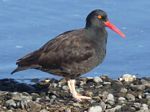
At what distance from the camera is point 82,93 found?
9.25 m

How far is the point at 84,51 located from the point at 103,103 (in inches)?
32.5

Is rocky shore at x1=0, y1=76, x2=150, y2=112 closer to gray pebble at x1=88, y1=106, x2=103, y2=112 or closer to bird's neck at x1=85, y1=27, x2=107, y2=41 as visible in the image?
gray pebble at x1=88, y1=106, x2=103, y2=112

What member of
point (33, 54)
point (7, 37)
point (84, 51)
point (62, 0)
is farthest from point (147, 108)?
point (62, 0)

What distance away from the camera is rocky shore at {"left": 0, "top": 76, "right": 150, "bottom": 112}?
8.31m

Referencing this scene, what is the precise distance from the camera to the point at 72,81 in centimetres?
913

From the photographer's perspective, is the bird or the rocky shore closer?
the rocky shore

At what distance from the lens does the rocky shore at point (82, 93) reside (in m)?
8.31

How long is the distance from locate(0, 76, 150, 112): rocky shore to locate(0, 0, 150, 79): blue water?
1081 millimetres

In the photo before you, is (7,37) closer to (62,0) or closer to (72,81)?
(62,0)

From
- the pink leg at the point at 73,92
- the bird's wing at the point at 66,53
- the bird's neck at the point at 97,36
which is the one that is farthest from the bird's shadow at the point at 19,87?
the bird's neck at the point at 97,36

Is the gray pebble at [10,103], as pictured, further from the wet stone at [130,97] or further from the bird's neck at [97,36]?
the wet stone at [130,97]

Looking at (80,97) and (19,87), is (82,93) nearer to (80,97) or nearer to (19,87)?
(80,97)

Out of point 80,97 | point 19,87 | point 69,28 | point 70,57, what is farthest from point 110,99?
point 69,28

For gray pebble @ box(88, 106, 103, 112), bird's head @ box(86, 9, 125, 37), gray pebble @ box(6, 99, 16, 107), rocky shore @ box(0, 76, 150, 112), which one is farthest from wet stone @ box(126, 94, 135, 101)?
gray pebble @ box(6, 99, 16, 107)
